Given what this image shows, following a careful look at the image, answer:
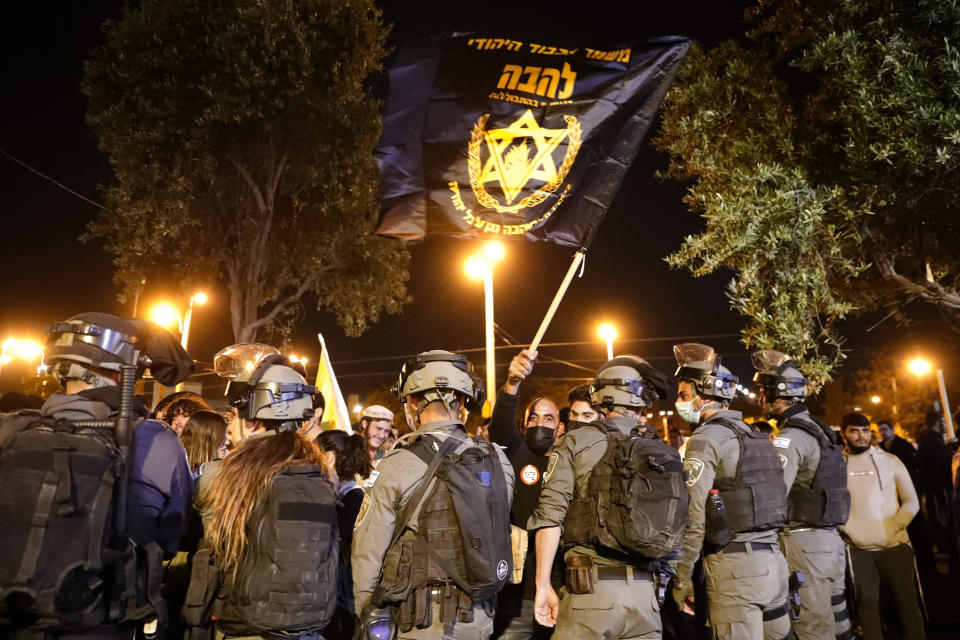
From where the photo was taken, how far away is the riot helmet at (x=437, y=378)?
3.91 metres

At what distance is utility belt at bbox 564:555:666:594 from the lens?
4.14 m

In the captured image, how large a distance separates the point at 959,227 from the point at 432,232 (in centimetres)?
722

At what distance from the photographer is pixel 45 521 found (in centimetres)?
281

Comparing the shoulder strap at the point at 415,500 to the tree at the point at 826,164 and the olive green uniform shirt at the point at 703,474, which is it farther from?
the tree at the point at 826,164

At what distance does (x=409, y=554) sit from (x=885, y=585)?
235 inches

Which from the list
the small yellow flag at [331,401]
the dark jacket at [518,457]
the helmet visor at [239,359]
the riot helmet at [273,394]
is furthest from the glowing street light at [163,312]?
the riot helmet at [273,394]

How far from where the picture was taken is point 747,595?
4930 mm

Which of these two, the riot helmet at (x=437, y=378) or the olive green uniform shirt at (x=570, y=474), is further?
the olive green uniform shirt at (x=570, y=474)

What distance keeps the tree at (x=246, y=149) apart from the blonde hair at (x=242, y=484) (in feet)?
45.1

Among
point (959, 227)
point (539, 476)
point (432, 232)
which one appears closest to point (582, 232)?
point (432, 232)

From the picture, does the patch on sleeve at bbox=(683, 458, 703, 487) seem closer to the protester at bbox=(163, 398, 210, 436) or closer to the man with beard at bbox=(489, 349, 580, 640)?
the man with beard at bbox=(489, 349, 580, 640)

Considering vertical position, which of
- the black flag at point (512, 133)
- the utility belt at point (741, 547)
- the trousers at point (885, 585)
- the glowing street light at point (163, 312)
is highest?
the glowing street light at point (163, 312)

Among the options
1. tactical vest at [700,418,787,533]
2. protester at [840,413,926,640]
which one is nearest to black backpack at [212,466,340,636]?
tactical vest at [700,418,787,533]

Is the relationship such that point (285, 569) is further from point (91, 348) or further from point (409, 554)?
point (91, 348)
